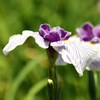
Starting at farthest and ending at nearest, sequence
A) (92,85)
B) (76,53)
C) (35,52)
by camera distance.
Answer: (35,52), (92,85), (76,53)

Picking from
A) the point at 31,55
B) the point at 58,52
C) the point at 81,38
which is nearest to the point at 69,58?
the point at 58,52

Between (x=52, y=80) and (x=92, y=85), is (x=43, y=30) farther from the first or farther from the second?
(x=92, y=85)

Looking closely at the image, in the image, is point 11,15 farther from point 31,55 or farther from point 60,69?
point 60,69

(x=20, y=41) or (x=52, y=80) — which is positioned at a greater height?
(x=20, y=41)

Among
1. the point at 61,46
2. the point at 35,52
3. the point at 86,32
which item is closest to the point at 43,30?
the point at 61,46

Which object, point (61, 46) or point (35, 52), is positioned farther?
point (35, 52)

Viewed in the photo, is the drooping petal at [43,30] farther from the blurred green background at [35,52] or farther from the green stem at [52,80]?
the blurred green background at [35,52]

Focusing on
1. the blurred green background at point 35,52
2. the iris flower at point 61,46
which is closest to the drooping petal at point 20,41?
the iris flower at point 61,46

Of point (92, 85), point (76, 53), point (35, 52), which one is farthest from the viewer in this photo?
point (35, 52)
